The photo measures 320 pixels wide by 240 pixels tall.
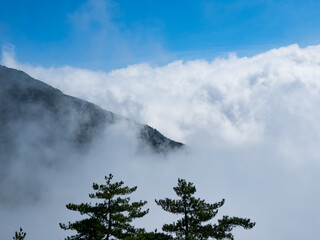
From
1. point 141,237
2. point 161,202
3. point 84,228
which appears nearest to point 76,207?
point 84,228

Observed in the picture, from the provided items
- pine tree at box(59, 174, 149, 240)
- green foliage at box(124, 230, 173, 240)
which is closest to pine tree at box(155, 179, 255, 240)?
green foliage at box(124, 230, 173, 240)

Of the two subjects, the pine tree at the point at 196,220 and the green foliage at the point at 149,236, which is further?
the pine tree at the point at 196,220

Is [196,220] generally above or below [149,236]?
above

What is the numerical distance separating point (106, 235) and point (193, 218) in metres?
8.02

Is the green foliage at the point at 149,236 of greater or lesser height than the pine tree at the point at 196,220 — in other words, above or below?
below

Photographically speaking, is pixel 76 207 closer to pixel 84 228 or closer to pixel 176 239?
pixel 84 228

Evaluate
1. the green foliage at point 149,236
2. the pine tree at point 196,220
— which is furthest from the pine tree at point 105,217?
the pine tree at point 196,220

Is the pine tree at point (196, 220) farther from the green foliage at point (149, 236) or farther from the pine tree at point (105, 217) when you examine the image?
the pine tree at point (105, 217)

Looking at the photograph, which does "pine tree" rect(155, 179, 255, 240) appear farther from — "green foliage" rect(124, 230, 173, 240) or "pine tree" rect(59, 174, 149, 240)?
"pine tree" rect(59, 174, 149, 240)

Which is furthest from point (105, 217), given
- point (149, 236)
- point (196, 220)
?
point (196, 220)

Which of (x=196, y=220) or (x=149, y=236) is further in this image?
(x=196, y=220)

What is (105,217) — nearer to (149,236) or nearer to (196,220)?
(149,236)

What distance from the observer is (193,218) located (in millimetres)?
26125

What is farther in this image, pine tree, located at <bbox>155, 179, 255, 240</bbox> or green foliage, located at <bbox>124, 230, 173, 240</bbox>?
pine tree, located at <bbox>155, 179, 255, 240</bbox>
